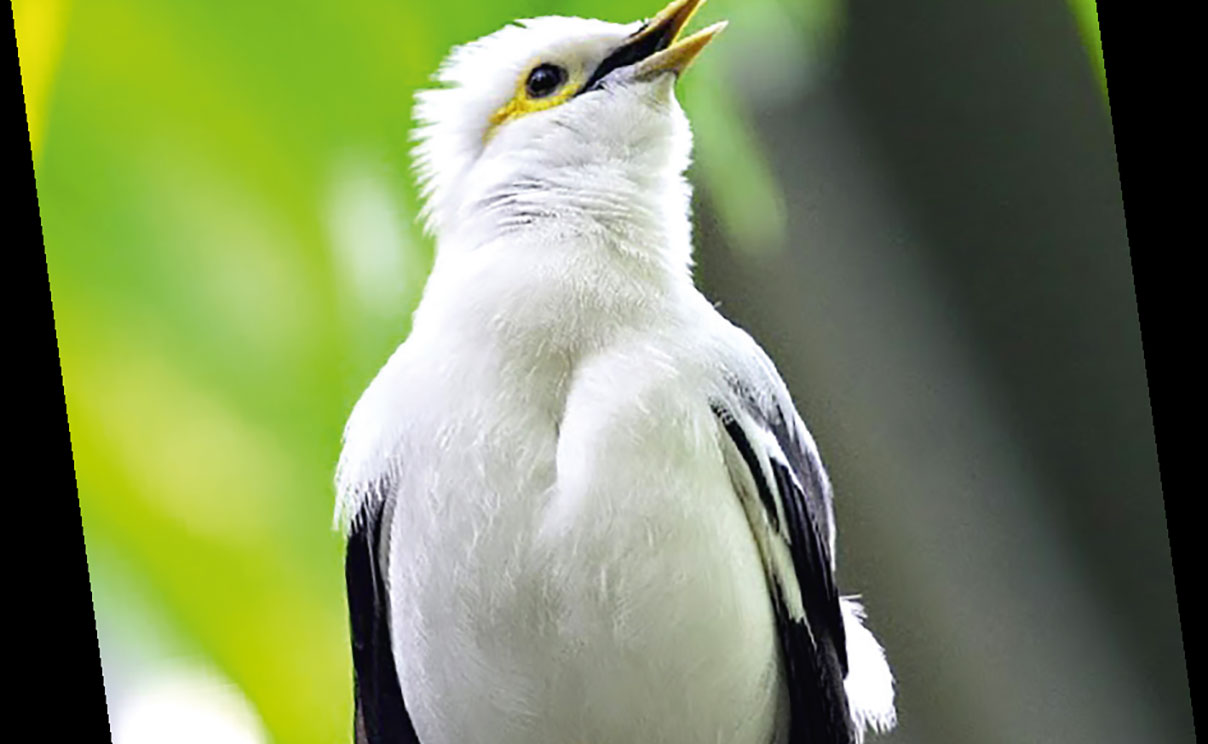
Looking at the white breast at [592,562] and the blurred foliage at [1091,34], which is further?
the blurred foliage at [1091,34]

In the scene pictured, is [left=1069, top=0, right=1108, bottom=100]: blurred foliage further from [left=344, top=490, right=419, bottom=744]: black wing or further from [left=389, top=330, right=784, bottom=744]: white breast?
[left=344, top=490, right=419, bottom=744]: black wing

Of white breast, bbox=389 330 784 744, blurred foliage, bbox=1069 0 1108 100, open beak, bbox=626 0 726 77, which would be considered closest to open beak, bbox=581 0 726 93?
open beak, bbox=626 0 726 77

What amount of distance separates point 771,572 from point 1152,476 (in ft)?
1.11

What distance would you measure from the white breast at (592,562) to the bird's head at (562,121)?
0.41ft

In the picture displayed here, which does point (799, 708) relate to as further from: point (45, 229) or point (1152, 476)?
point (45, 229)

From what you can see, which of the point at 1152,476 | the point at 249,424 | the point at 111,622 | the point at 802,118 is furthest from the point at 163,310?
the point at 1152,476

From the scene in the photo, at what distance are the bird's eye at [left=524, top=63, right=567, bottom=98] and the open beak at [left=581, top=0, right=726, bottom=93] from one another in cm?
2

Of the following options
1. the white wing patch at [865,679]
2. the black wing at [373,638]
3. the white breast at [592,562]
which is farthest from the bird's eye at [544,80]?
the white wing patch at [865,679]

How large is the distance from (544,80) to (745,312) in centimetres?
22

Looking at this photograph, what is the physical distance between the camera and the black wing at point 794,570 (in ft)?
3.65

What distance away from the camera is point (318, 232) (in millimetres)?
1335

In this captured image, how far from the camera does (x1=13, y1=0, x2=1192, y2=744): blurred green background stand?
125 cm

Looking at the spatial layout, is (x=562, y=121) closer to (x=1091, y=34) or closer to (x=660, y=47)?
(x=660, y=47)

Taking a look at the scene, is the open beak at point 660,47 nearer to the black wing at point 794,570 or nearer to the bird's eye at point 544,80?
the bird's eye at point 544,80
